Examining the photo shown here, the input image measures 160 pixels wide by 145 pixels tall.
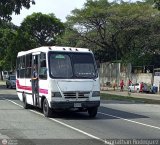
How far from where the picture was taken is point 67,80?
1881 cm

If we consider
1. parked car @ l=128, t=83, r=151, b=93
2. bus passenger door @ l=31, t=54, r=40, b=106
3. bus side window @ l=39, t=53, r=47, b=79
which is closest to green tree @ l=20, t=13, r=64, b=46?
parked car @ l=128, t=83, r=151, b=93

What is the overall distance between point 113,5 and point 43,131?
62274 mm

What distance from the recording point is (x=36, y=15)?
9369 centimetres

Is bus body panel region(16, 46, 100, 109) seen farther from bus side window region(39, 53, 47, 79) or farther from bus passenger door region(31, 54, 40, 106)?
bus passenger door region(31, 54, 40, 106)

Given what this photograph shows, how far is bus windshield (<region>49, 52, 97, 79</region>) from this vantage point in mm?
19078

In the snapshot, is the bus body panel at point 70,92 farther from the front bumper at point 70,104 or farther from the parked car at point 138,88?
the parked car at point 138,88

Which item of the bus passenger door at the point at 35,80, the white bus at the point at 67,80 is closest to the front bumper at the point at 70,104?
the white bus at the point at 67,80

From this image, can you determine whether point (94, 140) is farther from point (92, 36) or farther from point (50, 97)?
point (92, 36)

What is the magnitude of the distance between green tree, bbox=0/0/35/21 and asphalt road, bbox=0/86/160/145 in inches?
735

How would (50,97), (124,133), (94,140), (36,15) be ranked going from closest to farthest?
(94,140)
(124,133)
(50,97)
(36,15)

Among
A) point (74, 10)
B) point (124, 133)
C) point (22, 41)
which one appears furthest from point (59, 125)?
point (22, 41)

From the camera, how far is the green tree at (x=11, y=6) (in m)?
37.9

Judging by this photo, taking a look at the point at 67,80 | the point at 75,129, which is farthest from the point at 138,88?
the point at 75,129

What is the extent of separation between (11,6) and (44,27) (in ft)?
185
